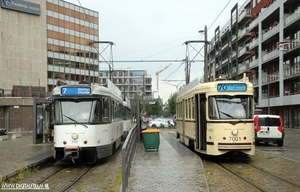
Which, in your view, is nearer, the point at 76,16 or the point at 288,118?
the point at 288,118

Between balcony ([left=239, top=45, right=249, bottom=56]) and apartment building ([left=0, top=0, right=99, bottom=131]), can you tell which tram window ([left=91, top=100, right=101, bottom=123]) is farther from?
balcony ([left=239, top=45, right=249, bottom=56])

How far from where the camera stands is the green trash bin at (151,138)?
51.9 feet

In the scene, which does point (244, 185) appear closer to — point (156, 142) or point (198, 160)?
point (198, 160)

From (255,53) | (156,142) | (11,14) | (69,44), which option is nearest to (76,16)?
(69,44)

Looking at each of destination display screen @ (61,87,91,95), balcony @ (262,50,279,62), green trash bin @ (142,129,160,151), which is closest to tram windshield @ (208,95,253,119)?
green trash bin @ (142,129,160,151)

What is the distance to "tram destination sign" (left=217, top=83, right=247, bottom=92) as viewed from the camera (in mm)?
13789

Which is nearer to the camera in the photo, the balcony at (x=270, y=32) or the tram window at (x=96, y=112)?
the tram window at (x=96, y=112)

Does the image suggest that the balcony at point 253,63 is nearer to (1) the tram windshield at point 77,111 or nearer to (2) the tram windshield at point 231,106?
(2) the tram windshield at point 231,106

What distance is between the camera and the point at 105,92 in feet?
48.4

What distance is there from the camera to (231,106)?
13.8 metres

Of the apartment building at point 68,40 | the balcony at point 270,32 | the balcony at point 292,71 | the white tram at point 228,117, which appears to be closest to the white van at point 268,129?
the white tram at point 228,117

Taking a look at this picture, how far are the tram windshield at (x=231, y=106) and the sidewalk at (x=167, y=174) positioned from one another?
1895mm

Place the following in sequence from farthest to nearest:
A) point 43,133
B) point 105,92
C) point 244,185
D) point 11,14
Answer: point 11,14 → point 43,133 → point 105,92 → point 244,185

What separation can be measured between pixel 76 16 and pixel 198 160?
66.0 m
